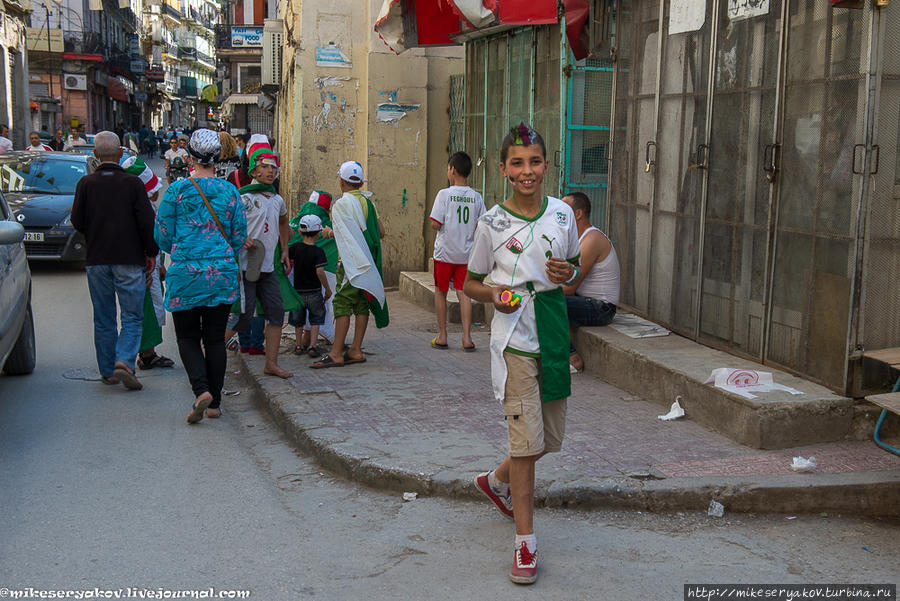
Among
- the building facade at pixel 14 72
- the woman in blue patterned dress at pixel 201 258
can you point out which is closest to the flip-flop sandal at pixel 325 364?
the woman in blue patterned dress at pixel 201 258

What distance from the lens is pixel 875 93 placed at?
199 inches

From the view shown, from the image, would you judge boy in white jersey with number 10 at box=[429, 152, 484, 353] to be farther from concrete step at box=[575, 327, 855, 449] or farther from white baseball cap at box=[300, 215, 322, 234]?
concrete step at box=[575, 327, 855, 449]

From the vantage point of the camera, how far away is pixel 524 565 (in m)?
3.71

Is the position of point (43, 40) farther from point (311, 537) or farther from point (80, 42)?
point (311, 537)

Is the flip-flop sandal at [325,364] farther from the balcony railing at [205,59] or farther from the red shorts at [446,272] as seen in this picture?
the balcony railing at [205,59]

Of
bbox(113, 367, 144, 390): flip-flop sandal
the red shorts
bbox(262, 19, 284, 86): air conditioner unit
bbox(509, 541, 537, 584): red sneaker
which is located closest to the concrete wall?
the red shorts

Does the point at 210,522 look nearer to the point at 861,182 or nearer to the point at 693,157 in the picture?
the point at 861,182

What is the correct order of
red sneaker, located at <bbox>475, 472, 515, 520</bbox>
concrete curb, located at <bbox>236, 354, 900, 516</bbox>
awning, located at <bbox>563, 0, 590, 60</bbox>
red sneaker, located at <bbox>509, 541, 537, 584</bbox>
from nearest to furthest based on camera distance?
red sneaker, located at <bbox>509, 541, 537, 584</bbox>
red sneaker, located at <bbox>475, 472, 515, 520</bbox>
concrete curb, located at <bbox>236, 354, 900, 516</bbox>
awning, located at <bbox>563, 0, 590, 60</bbox>

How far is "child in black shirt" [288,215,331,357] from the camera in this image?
7684 millimetres

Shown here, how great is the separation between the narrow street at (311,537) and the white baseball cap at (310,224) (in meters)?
2.33

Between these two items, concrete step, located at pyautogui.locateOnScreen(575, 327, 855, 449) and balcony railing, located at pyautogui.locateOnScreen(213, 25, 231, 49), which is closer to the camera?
concrete step, located at pyautogui.locateOnScreen(575, 327, 855, 449)

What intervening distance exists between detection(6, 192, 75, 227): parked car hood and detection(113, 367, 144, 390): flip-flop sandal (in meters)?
7.18

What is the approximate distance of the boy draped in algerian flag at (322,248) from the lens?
781 centimetres

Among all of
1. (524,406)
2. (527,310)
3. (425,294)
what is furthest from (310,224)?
(524,406)
